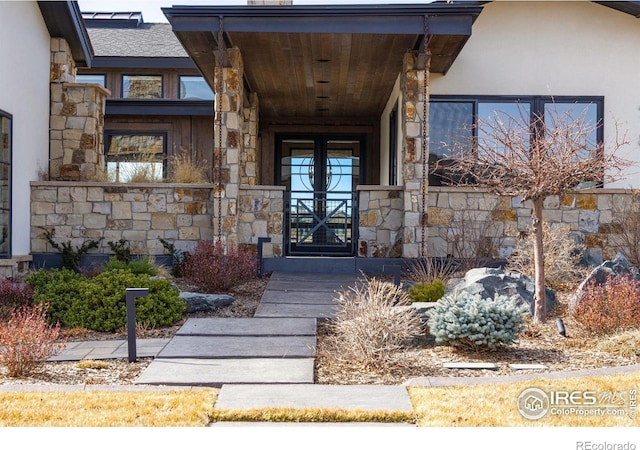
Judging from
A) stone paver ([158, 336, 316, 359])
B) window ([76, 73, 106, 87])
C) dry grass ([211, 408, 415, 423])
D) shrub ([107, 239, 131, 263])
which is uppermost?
window ([76, 73, 106, 87])

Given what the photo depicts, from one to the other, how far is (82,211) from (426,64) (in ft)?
19.0

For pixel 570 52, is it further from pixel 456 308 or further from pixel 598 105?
pixel 456 308

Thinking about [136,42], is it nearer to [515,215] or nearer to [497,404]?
[515,215]

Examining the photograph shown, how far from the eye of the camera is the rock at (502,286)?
760cm

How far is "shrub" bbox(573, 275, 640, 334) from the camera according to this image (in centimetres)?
645

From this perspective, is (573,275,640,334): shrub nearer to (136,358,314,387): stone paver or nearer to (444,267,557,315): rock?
(444,267,557,315): rock

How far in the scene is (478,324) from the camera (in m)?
5.98

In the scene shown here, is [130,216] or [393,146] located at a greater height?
[393,146]

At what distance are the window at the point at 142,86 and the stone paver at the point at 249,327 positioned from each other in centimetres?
1203

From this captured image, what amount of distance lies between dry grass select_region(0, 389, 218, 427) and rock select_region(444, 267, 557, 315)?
12.4ft

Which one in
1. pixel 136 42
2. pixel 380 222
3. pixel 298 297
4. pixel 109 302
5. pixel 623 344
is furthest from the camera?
pixel 136 42

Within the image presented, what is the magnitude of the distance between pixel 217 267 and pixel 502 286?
11.7 ft

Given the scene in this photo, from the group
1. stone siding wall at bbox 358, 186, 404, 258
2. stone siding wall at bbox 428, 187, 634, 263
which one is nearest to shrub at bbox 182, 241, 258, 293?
stone siding wall at bbox 358, 186, 404, 258

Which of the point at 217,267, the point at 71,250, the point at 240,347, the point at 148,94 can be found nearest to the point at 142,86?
the point at 148,94
